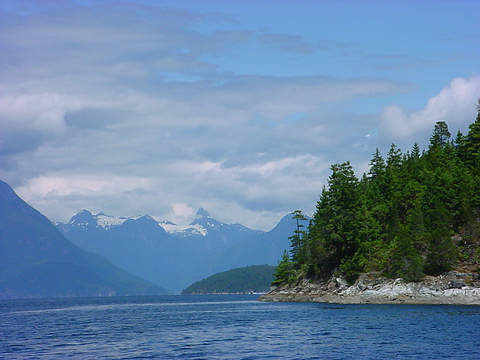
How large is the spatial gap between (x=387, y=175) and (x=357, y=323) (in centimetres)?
9296

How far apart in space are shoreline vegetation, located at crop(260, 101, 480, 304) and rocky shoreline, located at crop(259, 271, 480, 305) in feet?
0.71

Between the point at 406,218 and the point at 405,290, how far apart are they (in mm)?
28941

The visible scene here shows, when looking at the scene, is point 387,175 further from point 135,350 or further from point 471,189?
point 135,350

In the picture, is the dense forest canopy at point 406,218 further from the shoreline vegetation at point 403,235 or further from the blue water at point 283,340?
the blue water at point 283,340

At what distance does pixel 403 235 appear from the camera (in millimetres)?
127562

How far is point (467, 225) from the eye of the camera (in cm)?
12731

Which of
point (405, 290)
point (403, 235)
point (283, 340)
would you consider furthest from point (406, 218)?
point (283, 340)

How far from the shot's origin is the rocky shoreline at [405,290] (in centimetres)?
11088

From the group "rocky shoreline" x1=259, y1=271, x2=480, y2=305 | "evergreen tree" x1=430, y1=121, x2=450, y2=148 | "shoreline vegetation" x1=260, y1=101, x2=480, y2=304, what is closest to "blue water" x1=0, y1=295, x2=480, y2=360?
"rocky shoreline" x1=259, y1=271, x2=480, y2=305

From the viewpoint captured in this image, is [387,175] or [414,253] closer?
[414,253]

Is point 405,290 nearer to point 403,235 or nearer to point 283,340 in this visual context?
point 403,235

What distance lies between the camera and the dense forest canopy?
122500 millimetres

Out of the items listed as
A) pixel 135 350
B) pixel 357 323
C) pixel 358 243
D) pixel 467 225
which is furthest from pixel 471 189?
pixel 135 350

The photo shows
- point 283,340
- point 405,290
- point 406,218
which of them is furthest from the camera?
point 406,218
